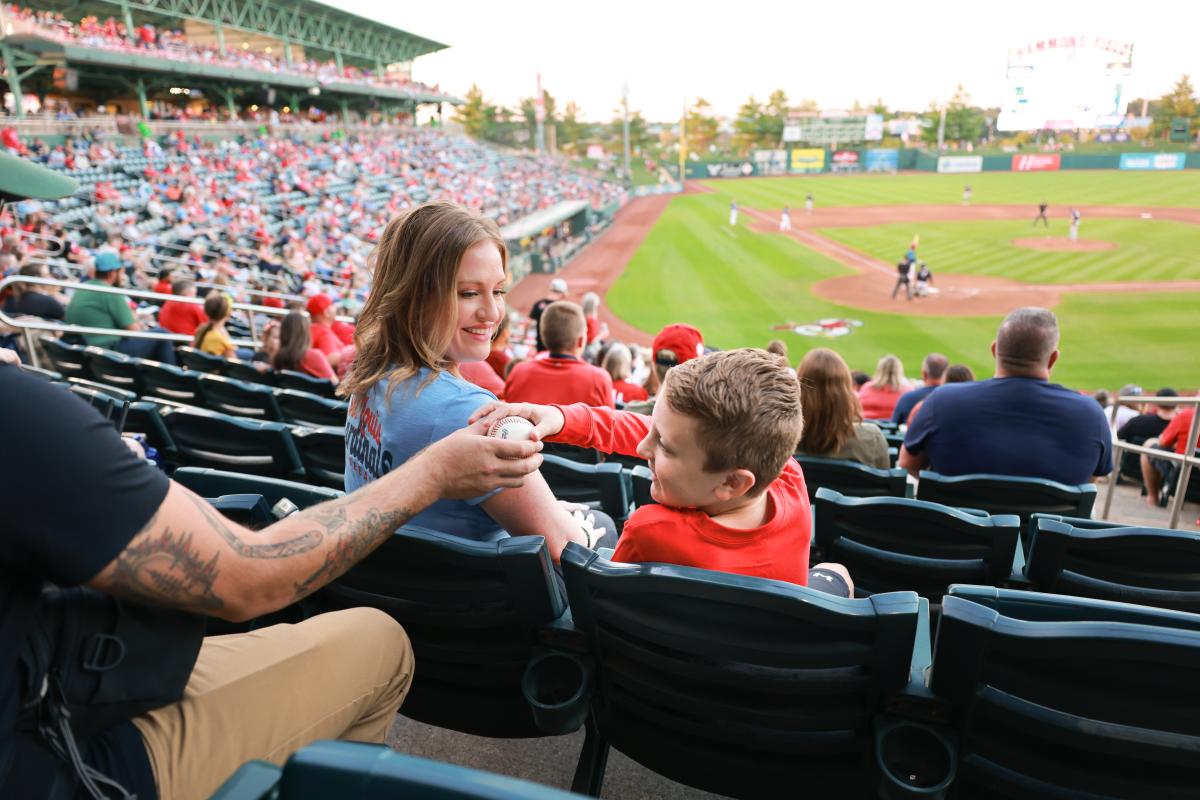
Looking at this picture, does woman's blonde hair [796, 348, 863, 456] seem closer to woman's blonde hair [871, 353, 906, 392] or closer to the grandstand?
the grandstand

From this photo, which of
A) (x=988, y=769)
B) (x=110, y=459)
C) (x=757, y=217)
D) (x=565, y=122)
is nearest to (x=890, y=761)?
(x=988, y=769)

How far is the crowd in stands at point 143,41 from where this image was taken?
27547 mm

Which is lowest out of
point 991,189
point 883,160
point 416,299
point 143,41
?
point 416,299

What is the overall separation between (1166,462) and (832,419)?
15.7ft

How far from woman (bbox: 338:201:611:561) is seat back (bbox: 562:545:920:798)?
1.19ft

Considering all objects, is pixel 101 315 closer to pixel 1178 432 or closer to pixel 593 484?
pixel 593 484

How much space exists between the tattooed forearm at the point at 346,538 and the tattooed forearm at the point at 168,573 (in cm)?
17

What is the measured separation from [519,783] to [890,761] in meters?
1.15

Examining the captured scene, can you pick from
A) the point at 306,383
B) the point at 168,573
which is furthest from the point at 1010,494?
the point at 306,383

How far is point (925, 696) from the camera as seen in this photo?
157 cm

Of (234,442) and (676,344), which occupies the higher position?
(676,344)

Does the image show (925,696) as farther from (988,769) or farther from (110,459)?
(110,459)

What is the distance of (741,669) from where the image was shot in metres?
1.57

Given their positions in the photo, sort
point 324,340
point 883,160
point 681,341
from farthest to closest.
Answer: point 883,160
point 324,340
point 681,341
